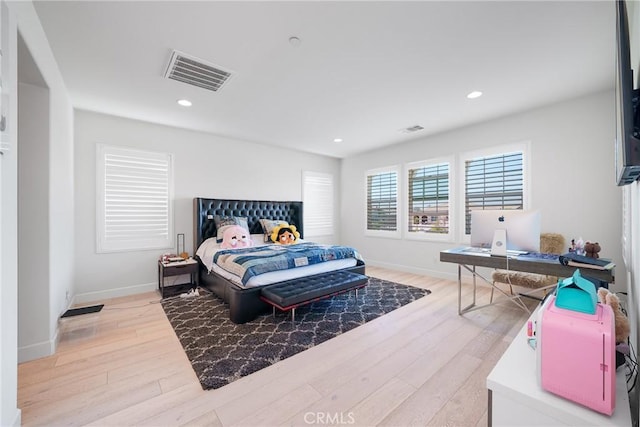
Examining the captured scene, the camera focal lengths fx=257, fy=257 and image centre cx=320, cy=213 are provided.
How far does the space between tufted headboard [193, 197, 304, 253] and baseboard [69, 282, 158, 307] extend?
0.80m

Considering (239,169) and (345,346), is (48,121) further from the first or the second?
(345,346)

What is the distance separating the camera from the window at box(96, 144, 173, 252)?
3.53 m

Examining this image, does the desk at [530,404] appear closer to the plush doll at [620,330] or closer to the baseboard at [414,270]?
the plush doll at [620,330]

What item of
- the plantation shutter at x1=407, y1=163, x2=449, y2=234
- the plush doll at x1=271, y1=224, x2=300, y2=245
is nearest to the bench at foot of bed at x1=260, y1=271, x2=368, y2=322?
the plush doll at x1=271, y1=224, x2=300, y2=245

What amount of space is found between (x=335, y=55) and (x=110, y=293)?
4104 millimetres

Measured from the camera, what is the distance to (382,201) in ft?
17.9

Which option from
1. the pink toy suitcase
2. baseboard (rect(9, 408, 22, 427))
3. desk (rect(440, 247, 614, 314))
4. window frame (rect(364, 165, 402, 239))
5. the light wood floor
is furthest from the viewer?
window frame (rect(364, 165, 402, 239))

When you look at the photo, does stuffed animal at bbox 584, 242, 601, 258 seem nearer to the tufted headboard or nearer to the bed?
Result: the bed

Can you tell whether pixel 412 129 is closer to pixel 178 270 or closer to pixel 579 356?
pixel 579 356

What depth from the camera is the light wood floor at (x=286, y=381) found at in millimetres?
1490

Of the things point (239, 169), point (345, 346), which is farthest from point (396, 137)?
point (345, 346)

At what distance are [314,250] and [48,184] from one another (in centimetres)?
267

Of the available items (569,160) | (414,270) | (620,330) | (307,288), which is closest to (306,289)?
(307,288)

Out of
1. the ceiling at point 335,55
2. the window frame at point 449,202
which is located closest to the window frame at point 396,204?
the window frame at point 449,202
